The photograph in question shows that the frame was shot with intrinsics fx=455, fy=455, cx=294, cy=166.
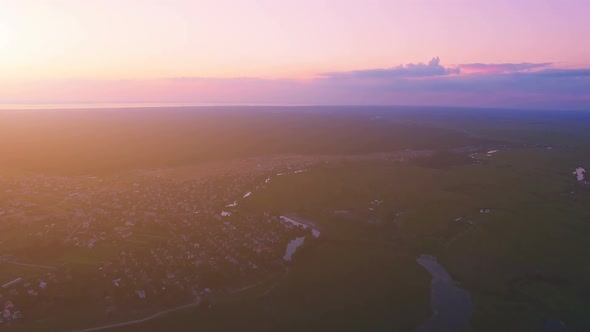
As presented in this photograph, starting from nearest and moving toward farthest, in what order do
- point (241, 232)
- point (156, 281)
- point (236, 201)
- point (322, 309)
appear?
point (322, 309) < point (156, 281) < point (241, 232) < point (236, 201)

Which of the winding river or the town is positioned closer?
the winding river

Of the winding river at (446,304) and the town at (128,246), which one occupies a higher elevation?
the town at (128,246)

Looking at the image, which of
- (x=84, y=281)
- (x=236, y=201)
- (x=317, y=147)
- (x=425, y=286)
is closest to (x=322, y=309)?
(x=425, y=286)

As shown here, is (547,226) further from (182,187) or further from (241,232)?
(182,187)

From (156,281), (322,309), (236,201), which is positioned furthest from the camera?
(236,201)

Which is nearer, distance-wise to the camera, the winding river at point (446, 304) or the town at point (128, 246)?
the winding river at point (446, 304)

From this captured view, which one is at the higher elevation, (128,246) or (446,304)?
(128,246)

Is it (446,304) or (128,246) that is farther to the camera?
(128,246)

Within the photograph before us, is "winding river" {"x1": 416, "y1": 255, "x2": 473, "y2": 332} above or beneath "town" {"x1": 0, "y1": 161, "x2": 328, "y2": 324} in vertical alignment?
beneath
